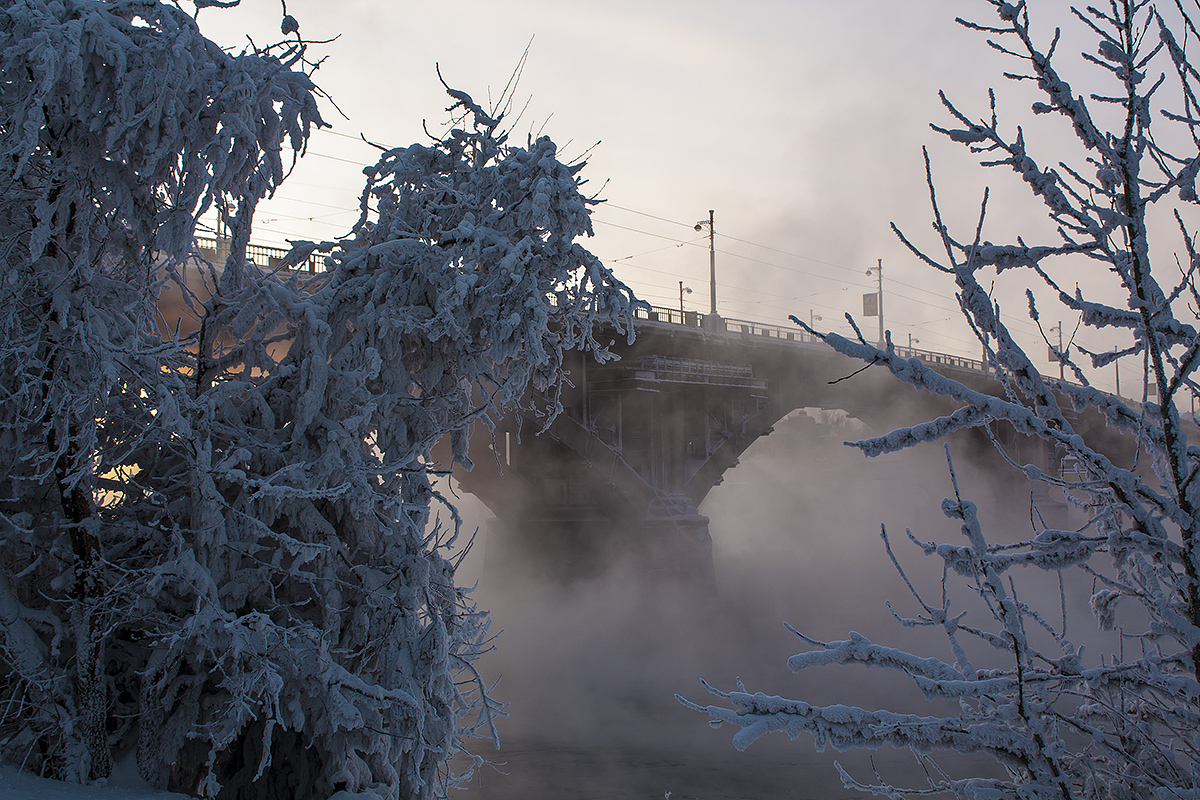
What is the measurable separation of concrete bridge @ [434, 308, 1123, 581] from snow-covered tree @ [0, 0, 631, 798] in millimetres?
18172

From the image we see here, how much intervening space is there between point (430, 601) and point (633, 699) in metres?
19.8

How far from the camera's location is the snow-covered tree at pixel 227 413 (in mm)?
5797

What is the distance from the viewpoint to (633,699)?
1001 inches

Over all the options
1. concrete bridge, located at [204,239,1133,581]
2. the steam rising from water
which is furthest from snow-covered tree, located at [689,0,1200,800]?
concrete bridge, located at [204,239,1133,581]

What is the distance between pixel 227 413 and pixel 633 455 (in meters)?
22.7

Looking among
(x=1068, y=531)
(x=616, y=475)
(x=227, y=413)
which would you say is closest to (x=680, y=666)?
(x=616, y=475)

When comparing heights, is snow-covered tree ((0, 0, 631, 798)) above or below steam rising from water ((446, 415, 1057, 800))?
above

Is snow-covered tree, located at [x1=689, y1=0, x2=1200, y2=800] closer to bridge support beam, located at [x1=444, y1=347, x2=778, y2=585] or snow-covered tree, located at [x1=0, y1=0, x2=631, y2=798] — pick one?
snow-covered tree, located at [x1=0, y1=0, x2=631, y2=798]

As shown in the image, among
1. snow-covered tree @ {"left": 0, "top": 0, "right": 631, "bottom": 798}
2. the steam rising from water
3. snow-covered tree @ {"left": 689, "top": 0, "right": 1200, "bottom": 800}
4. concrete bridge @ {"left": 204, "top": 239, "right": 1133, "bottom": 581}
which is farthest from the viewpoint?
concrete bridge @ {"left": 204, "top": 239, "right": 1133, "bottom": 581}

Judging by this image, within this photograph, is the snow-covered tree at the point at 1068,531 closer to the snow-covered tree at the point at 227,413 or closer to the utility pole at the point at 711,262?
the snow-covered tree at the point at 227,413

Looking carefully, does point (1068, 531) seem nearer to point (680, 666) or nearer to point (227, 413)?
point (227, 413)

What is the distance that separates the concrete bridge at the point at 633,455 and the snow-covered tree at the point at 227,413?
59.6 feet

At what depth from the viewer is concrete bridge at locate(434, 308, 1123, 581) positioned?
27.9m

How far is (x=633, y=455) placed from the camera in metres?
29.3
